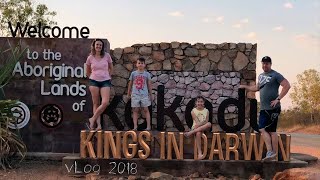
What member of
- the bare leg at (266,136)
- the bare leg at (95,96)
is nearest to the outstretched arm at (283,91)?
the bare leg at (266,136)

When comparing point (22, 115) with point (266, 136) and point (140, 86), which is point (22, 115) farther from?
point (266, 136)

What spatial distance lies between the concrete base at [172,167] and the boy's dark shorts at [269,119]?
0.56 m

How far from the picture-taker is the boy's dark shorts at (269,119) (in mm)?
7550

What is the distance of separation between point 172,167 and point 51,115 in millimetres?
2761

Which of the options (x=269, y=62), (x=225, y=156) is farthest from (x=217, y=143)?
(x=269, y=62)

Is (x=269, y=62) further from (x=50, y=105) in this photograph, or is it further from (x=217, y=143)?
(x=50, y=105)

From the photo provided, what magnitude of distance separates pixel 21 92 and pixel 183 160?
3.44m

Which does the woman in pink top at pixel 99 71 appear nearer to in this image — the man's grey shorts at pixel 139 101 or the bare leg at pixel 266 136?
the man's grey shorts at pixel 139 101

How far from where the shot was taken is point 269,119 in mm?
7582

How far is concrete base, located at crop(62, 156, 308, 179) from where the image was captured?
7.74 meters

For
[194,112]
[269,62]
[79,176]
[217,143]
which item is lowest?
[79,176]

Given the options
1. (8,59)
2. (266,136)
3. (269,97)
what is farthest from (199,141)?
(8,59)

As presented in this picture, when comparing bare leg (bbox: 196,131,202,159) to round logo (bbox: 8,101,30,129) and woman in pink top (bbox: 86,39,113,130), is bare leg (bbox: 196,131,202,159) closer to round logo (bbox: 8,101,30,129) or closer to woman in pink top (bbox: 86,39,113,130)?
woman in pink top (bbox: 86,39,113,130)

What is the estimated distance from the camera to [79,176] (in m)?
7.77
